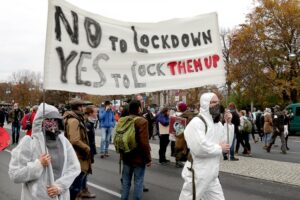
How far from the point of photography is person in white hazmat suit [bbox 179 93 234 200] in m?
4.44

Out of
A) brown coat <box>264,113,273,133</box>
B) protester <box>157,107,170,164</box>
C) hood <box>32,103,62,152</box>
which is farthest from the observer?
brown coat <box>264,113,273,133</box>

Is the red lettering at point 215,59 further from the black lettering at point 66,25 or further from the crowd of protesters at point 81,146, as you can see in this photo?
the black lettering at point 66,25

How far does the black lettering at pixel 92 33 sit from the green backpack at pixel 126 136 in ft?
5.95

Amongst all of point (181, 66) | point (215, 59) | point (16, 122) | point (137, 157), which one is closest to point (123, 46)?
point (181, 66)

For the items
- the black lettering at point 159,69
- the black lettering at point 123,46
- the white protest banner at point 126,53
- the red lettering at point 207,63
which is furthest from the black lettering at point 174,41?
the black lettering at point 123,46

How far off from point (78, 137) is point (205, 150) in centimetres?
235

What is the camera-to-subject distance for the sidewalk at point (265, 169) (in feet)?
32.1

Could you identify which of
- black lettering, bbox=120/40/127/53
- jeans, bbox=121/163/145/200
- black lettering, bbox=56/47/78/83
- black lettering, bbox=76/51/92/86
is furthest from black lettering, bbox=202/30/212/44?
jeans, bbox=121/163/145/200

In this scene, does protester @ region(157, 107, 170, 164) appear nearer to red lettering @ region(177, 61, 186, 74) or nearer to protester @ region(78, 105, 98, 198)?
protester @ region(78, 105, 98, 198)

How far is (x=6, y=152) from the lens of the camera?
48.4ft

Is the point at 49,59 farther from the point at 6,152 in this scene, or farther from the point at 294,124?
the point at 294,124

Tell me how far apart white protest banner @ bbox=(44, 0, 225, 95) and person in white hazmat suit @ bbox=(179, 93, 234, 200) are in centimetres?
86

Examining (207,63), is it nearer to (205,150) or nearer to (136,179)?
(205,150)

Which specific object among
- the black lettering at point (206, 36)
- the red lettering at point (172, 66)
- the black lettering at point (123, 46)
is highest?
the black lettering at point (206, 36)
